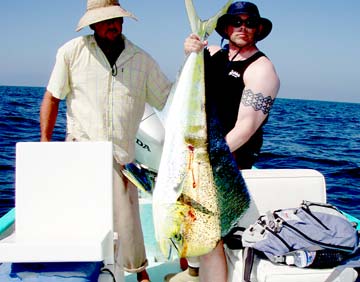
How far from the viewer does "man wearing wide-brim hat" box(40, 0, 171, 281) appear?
3002 mm

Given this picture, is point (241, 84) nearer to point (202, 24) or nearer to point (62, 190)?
point (202, 24)

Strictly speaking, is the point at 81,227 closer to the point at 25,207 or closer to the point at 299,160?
the point at 25,207

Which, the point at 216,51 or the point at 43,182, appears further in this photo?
the point at 216,51

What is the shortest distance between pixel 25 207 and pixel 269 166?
7.88 meters

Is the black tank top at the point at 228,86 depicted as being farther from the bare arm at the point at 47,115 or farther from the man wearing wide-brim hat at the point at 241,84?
the bare arm at the point at 47,115

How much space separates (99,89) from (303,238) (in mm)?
1486

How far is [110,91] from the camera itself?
3.02m

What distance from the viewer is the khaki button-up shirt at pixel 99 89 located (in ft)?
9.86

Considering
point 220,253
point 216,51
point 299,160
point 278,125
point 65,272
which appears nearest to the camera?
point 65,272

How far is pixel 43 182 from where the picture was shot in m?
2.43

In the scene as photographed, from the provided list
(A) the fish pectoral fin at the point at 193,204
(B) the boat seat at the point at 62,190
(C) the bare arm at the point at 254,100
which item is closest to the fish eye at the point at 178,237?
(A) the fish pectoral fin at the point at 193,204

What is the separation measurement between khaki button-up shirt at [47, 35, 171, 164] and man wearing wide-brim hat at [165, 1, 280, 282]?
51 centimetres

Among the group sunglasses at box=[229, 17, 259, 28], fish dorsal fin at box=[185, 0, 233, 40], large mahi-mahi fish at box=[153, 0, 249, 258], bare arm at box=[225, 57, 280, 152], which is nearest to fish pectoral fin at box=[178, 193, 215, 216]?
large mahi-mahi fish at box=[153, 0, 249, 258]

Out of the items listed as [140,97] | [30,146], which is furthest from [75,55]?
[30,146]
